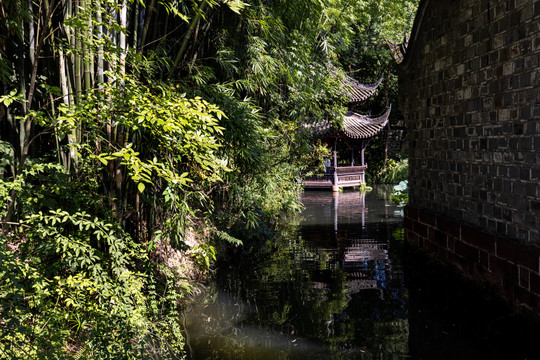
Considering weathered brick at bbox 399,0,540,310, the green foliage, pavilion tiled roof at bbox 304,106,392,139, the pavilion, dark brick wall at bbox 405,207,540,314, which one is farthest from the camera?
the pavilion

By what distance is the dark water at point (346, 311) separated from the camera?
3912 mm

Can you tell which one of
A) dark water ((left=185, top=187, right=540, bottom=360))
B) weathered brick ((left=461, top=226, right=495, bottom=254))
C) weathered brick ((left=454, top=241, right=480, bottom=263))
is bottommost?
dark water ((left=185, top=187, right=540, bottom=360))

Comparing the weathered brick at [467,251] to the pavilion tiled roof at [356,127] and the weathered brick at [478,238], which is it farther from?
the pavilion tiled roof at [356,127]

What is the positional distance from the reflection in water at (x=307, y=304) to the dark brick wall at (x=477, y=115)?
1.13 m

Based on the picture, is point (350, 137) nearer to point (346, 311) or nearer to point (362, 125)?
point (362, 125)

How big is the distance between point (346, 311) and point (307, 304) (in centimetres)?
41

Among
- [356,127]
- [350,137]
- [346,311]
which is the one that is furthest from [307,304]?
[356,127]

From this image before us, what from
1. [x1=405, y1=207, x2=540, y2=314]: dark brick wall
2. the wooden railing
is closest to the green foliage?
[x1=405, y1=207, x2=540, y2=314]: dark brick wall

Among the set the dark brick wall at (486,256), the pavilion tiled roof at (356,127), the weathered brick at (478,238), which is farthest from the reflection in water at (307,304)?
the pavilion tiled roof at (356,127)

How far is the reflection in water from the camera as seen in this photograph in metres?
3.98

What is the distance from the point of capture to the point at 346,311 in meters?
4.79

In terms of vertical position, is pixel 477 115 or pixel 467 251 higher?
pixel 477 115

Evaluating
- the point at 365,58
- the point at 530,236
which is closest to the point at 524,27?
the point at 530,236

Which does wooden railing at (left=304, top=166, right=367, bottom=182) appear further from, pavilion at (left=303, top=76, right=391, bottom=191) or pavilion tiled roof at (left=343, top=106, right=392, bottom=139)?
pavilion tiled roof at (left=343, top=106, right=392, bottom=139)
